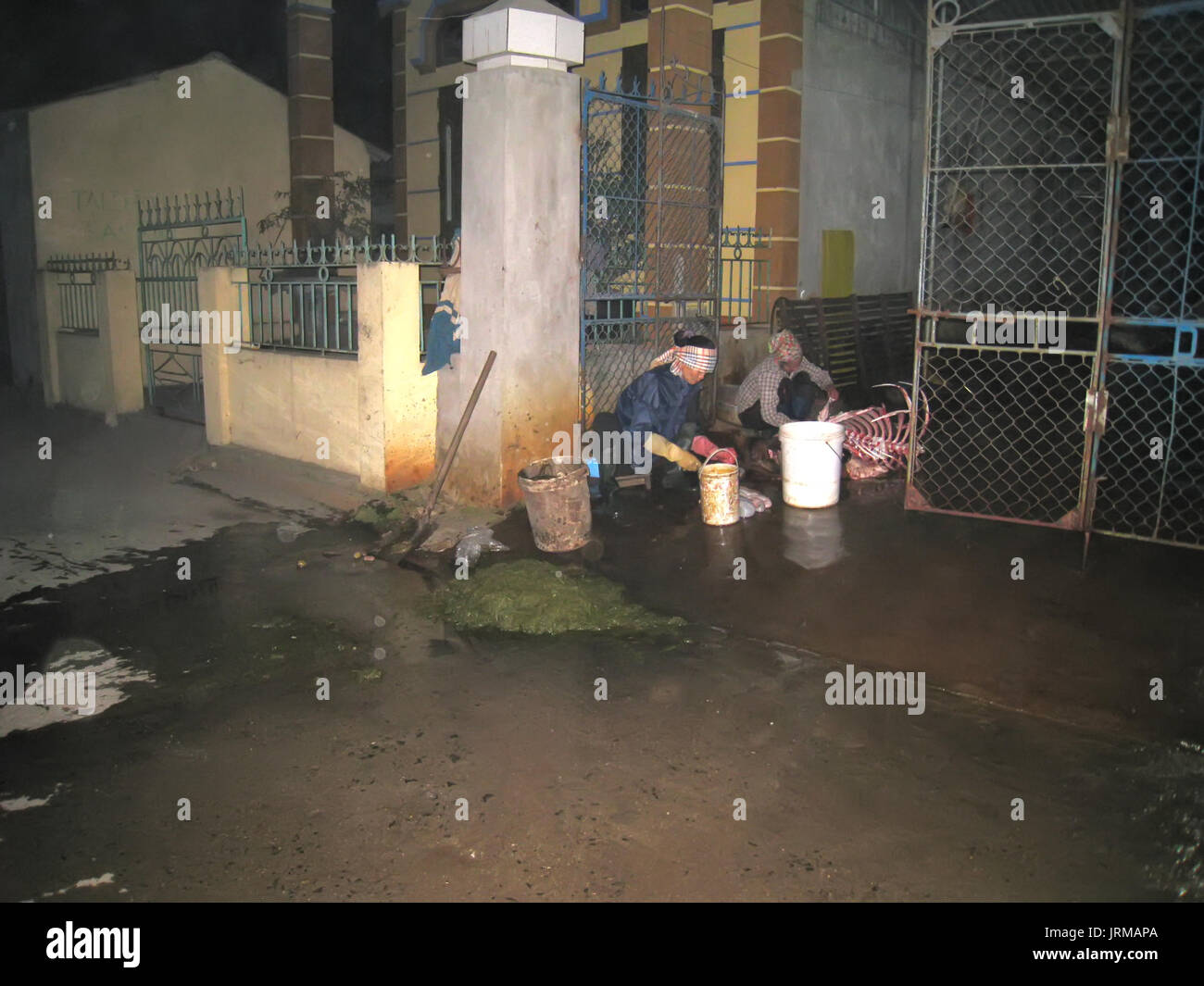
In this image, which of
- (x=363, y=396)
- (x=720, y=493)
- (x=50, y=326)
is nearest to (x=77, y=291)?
(x=50, y=326)

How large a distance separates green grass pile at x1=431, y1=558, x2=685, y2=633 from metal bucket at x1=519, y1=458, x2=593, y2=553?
479 mm

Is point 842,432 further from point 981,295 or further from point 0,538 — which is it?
point 981,295

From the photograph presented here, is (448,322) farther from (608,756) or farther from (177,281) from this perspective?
(177,281)

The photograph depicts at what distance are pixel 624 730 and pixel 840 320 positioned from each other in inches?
376

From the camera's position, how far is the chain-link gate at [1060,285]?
5.93m

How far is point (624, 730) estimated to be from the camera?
429 cm

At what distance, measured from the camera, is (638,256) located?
28.0 ft

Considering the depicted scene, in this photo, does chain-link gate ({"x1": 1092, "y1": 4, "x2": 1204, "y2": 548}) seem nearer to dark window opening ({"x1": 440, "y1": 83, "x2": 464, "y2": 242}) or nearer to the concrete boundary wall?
the concrete boundary wall

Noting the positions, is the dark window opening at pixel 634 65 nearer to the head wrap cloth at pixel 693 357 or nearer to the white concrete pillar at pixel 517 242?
the white concrete pillar at pixel 517 242

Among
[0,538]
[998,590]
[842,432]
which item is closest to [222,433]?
[0,538]

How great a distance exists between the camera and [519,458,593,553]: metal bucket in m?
6.65

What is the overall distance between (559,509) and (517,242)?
2.07m

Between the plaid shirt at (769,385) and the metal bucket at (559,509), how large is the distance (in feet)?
8.90

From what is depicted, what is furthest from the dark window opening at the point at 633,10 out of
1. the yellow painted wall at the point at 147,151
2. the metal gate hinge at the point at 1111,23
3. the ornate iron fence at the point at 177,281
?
the metal gate hinge at the point at 1111,23
